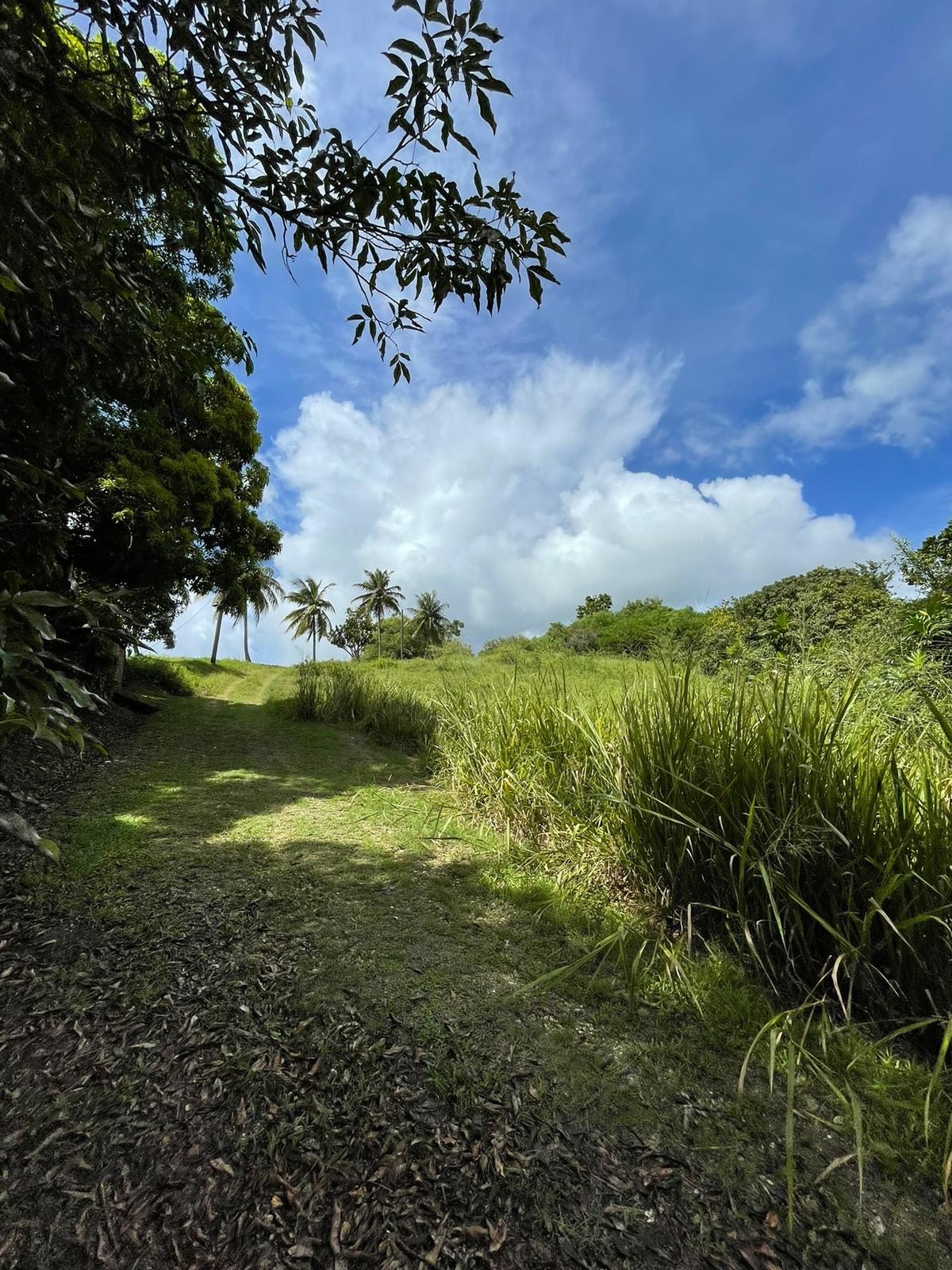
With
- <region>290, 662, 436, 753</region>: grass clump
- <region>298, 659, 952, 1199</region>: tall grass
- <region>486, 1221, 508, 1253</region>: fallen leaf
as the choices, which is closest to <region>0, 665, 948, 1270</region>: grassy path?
<region>486, 1221, 508, 1253</region>: fallen leaf

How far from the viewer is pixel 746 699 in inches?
103

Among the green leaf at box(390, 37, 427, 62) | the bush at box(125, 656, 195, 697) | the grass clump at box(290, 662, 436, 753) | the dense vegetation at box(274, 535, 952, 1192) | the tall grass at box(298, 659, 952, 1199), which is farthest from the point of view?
the bush at box(125, 656, 195, 697)

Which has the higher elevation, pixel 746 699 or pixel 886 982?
pixel 746 699

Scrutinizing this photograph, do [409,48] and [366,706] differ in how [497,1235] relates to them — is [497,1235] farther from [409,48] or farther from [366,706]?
[366,706]

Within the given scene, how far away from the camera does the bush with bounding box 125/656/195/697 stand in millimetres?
11997

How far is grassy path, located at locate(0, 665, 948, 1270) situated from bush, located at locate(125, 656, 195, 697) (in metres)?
10.9

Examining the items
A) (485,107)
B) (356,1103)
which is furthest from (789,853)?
(485,107)

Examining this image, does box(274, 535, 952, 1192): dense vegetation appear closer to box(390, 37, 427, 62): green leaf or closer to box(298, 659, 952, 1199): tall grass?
box(298, 659, 952, 1199): tall grass

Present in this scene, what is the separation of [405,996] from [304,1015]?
0.35 meters

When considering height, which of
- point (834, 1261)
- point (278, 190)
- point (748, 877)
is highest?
point (278, 190)

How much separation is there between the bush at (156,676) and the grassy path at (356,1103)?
1087 cm

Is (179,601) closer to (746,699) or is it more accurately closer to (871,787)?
(746,699)

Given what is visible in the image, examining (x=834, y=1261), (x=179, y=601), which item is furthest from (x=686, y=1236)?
(x=179, y=601)

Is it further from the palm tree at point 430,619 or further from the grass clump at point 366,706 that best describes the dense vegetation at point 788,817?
the palm tree at point 430,619
